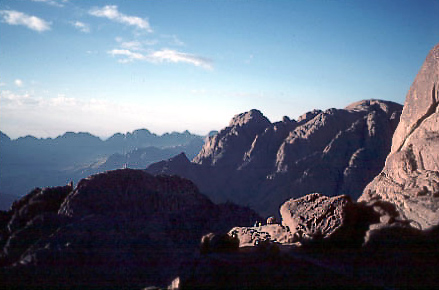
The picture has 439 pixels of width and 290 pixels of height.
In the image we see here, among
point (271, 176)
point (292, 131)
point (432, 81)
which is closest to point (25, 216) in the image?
point (432, 81)

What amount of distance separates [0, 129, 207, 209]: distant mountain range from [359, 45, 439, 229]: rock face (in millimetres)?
63764

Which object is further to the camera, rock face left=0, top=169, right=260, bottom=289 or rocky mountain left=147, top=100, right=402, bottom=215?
rocky mountain left=147, top=100, right=402, bottom=215

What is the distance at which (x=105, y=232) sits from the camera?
306 inches

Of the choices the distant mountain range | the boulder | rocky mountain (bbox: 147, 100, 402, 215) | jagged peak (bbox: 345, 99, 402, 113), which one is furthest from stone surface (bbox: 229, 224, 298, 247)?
the distant mountain range

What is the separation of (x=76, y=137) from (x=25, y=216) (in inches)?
7545

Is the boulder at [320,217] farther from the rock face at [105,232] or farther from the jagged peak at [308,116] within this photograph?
the jagged peak at [308,116]

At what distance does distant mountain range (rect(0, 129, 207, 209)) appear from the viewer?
331 ft

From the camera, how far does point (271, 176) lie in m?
49.3

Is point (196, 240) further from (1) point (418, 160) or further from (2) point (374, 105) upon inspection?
(2) point (374, 105)

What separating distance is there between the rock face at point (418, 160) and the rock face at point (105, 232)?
7.53 m

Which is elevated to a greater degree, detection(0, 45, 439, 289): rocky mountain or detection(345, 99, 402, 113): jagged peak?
detection(345, 99, 402, 113): jagged peak

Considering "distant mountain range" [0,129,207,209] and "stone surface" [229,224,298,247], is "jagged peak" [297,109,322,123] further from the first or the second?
"distant mountain range" [0,129,207,209]

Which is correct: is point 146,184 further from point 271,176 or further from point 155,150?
point 155,150

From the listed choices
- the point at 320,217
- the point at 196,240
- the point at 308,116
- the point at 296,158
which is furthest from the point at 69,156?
the point at 320,217
